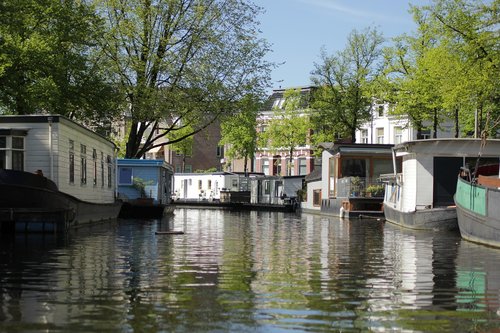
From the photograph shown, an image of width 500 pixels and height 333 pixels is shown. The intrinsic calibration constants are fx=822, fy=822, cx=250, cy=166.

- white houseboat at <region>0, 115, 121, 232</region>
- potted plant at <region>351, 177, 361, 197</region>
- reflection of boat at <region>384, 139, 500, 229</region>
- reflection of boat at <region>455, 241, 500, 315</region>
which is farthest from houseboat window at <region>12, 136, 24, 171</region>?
potted plant at <region>351, 177, 361, 197</region>

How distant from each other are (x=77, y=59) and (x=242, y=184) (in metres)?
47.7

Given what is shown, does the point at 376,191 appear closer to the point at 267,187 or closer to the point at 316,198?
the point at 316,198

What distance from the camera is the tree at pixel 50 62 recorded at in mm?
33438

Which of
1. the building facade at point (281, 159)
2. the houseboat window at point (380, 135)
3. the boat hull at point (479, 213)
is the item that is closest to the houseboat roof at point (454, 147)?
the boat hull at point (479, 213)

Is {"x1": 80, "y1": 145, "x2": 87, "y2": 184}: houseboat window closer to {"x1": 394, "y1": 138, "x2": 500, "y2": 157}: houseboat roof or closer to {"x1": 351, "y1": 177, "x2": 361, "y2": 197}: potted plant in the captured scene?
{"x1": 394, "y1": 138, "x2": 500, "y2": 157}: houseboat roof

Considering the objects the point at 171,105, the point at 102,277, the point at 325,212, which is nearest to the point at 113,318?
the point at 102,277

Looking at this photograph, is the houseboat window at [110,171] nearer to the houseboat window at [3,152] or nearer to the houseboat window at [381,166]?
the houseboat window at [3,152]

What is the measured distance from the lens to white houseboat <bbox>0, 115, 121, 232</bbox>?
2309 centimetres

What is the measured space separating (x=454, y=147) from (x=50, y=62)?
17.0 meters

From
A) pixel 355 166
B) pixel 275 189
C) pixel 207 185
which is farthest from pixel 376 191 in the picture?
pixel 207 185

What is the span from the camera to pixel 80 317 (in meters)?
9.14

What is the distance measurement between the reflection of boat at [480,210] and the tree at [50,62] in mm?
17711

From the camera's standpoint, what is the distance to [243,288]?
1194 cm

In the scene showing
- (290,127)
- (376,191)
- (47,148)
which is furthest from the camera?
(290,127)
